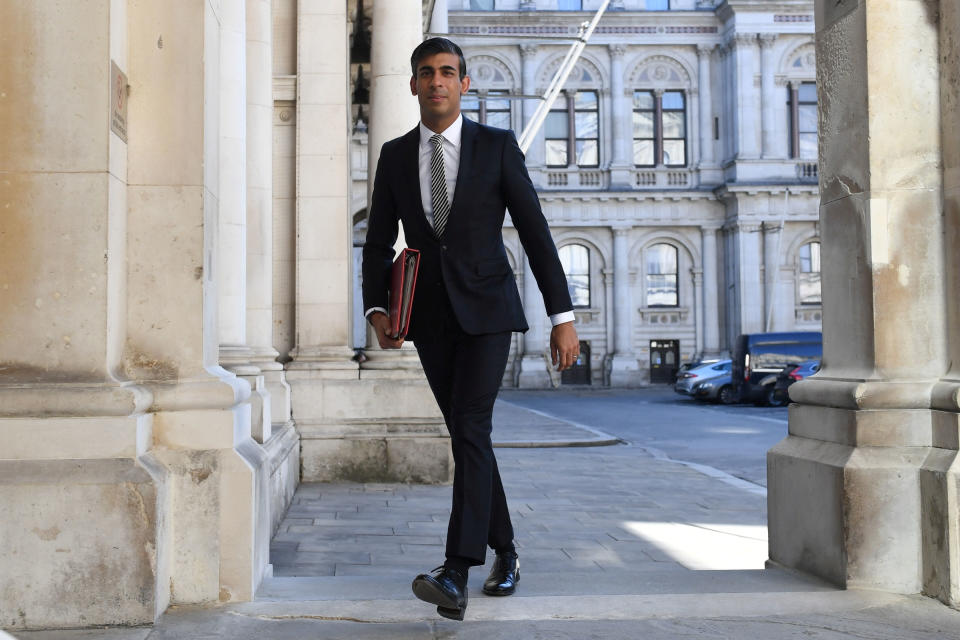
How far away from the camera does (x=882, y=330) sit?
14.9 ft

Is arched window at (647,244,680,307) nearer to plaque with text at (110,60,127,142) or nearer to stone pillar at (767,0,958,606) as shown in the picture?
stone pillar at (767,0,958,606)

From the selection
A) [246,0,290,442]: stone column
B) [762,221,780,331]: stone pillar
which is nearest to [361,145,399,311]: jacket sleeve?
[246,0,290,442]: stone column

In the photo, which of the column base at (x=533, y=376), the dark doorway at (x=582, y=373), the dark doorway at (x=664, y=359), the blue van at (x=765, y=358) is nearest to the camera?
the blue van at (x=765, y=358)

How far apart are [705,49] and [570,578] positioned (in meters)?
44.6

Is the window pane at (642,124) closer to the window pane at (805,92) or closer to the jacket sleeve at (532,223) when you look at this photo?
the window pane at (805,92)

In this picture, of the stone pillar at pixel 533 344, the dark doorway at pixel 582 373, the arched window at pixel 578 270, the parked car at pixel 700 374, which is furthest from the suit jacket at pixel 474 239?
the arched window at pixel 578 270

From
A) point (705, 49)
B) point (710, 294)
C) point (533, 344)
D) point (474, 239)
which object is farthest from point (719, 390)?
point (474, 239)

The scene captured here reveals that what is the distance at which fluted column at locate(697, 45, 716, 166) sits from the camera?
46156mm

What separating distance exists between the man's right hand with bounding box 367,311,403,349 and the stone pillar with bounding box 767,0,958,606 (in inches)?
73.7

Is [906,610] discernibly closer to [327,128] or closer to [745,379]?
[327,128]

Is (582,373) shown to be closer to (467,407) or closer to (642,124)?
(642,124)

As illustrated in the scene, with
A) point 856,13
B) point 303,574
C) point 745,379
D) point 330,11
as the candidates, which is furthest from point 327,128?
point 745,379

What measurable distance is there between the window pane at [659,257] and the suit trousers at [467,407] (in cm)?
4281

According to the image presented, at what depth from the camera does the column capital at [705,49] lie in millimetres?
46375
